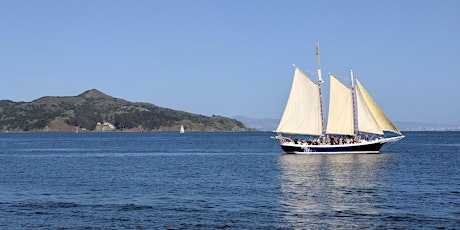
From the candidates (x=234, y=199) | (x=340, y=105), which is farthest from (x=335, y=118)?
(x=234, y=199)

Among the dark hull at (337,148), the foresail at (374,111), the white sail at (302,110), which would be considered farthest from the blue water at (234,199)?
the white sail at (302,110)

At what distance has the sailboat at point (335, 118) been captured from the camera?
113 metres

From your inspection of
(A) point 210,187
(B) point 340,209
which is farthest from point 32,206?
(B) point 340,209

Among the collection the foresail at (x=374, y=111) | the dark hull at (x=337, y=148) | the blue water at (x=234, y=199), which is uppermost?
the foresail at (x=374, y=111)

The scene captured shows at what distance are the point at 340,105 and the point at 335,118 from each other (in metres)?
2.60

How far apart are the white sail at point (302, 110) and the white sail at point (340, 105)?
11.0 feet

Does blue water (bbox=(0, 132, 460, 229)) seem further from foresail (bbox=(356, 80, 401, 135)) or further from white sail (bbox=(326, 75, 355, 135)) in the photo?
white sail (bbox=(326, 75, 355, 135))

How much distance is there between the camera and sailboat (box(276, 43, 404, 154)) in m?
113

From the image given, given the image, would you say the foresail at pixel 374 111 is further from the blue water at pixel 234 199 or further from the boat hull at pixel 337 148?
the blue water at pixel 234 199

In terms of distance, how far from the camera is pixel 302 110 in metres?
116

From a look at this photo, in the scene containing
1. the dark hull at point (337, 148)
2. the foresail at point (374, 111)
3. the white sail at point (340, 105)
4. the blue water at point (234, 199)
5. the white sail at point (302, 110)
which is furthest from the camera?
the white sail at point (302, 110)

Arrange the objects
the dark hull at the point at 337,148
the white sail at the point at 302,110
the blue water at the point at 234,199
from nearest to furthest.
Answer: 1. the blue water at the point at 234,199
2. the dark hull at the point at 337,148
3. the white sail at the point at 302,110

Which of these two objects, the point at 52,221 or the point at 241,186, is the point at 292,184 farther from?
the point at 52,221

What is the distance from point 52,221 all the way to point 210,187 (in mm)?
21411
